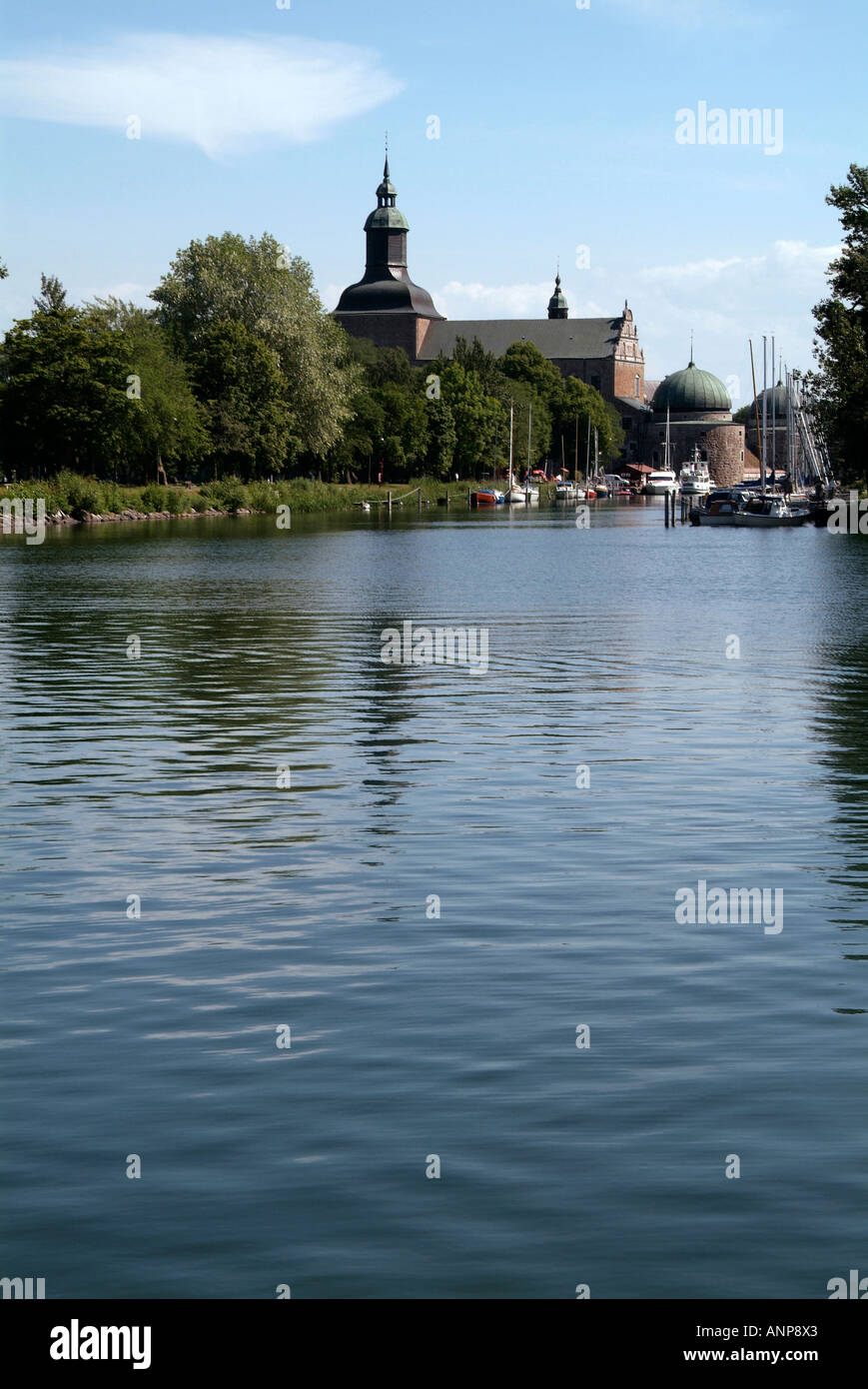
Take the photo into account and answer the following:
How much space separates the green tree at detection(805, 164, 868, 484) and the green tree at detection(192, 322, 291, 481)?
42.6 metres

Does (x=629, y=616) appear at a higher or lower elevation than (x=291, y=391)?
lower

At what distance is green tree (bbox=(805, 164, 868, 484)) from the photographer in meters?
89.2

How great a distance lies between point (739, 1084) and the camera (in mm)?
9789

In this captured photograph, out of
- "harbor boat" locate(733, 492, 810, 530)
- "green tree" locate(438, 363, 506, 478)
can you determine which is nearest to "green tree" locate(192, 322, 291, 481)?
"harbor boat" locate(733, 492, 810, 530)

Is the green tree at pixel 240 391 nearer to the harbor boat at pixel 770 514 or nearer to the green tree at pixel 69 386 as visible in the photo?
the green tree at pixel 69 386

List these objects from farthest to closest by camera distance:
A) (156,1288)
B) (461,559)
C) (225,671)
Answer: (461,559) < (225,671) < (156,1288)

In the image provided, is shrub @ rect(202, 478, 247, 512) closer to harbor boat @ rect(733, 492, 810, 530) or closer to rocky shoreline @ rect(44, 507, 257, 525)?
rocky shoreline @ rect(44, 507, 257, 525)

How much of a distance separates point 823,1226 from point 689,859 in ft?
25.2

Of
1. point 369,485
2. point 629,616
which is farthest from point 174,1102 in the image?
point 369,485

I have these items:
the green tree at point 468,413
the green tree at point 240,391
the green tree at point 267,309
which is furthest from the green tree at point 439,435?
the green tree at point 240,391

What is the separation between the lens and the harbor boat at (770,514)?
112 meters

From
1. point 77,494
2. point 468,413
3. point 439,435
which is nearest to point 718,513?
point 77,494

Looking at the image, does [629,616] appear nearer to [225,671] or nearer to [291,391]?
[225,671]

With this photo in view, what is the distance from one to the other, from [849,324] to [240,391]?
152ft
